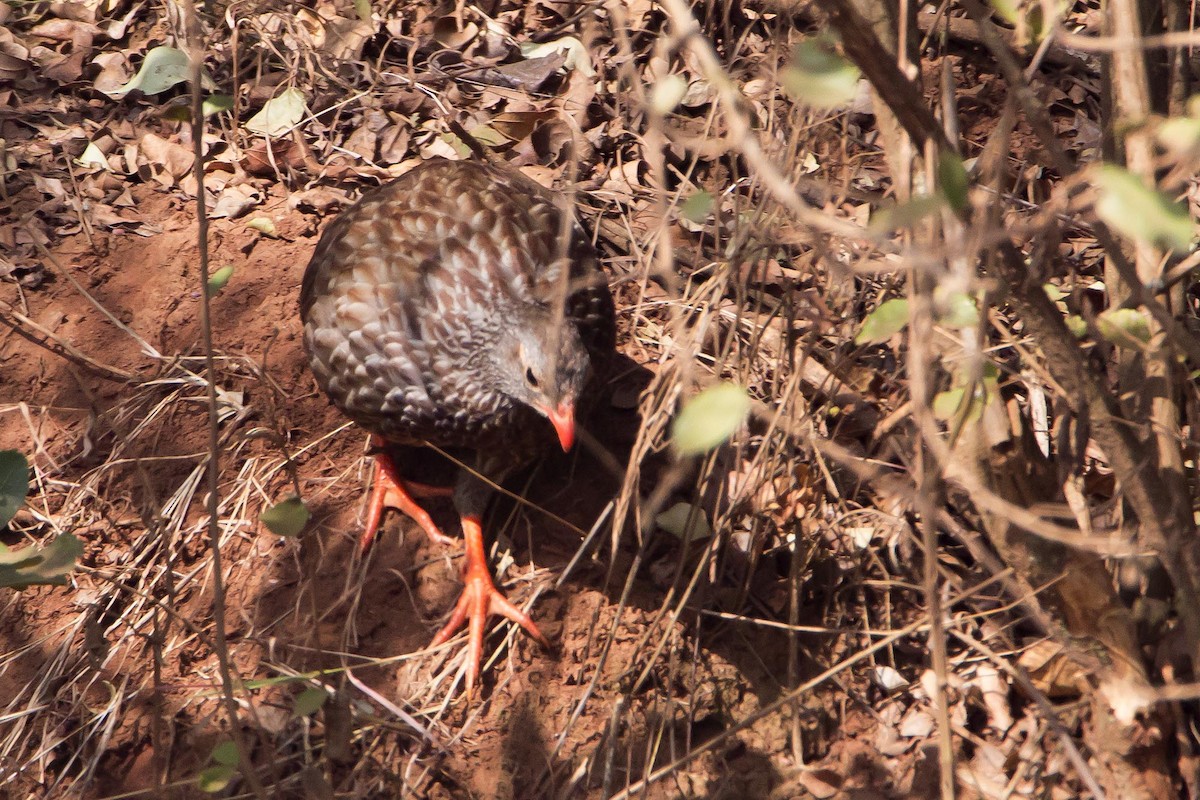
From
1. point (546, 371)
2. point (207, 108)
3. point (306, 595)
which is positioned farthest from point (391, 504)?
point (207, 108)

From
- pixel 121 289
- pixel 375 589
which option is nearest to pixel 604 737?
pixel 375 589

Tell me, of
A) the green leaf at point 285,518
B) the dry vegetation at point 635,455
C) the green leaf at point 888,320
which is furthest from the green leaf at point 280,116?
the green leaf at point 888,320

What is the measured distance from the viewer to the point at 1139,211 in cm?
138

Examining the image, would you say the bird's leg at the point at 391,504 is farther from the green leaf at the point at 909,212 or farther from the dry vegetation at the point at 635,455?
the green leaf at the point at 909,212

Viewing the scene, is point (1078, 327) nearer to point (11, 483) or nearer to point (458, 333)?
point (458, 333)

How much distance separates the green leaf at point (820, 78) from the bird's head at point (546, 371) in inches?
75.8

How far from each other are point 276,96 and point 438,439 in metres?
2.52

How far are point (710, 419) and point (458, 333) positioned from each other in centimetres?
250

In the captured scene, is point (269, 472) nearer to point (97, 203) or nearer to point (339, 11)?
point (97, 203)

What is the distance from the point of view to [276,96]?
18.5 feet

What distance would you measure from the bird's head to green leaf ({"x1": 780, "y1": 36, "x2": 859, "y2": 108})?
1.93 metres

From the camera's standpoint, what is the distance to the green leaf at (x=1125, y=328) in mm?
2684

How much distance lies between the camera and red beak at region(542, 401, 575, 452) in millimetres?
3701

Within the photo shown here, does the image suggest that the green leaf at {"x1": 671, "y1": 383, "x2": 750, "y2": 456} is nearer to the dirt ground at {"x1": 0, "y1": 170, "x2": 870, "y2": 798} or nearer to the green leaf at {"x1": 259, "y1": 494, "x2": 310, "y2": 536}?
the green leaf at {"x1": 259, "y1": 494, "x2": 310, "y2": 536}
